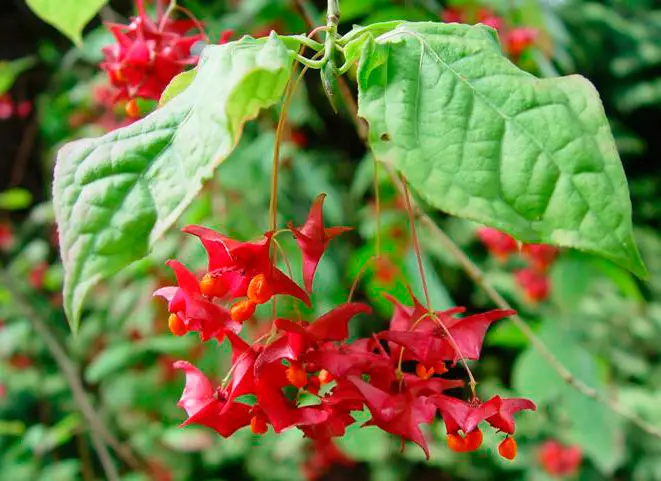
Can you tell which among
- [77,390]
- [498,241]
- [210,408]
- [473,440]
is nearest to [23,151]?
[77,390]

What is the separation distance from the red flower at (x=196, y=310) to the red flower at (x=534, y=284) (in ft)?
6.75

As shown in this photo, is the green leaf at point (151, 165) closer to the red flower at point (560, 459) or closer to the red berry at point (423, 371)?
the red berry at point (423, 371)

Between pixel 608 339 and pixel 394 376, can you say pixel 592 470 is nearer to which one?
pixel 608 339

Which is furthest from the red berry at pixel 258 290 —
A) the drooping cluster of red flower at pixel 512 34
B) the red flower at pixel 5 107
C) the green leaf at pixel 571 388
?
the red flower at pixel 5 107

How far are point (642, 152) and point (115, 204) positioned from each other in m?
4.03

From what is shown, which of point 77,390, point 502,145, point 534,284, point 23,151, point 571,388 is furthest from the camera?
point 534,284

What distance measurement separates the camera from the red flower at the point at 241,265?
48cm

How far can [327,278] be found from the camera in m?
1.74

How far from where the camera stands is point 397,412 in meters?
0.50

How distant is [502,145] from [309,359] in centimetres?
23

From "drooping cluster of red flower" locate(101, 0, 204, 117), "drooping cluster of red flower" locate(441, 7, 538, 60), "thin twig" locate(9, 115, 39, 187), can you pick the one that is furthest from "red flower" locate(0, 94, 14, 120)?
"drooping cluster of red flower" locate(101, 0, 204, 117)

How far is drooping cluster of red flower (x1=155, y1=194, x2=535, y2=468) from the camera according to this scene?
49cm

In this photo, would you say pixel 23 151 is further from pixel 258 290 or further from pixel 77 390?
pixel 258 290

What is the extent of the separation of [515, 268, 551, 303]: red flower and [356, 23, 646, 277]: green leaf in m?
2.14
